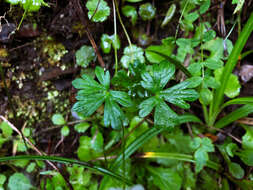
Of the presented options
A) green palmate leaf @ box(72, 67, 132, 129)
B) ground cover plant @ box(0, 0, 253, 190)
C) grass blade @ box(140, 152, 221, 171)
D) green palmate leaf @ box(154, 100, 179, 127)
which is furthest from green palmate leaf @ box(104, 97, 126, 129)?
grass blade @ box(140, 152, 221, 171)

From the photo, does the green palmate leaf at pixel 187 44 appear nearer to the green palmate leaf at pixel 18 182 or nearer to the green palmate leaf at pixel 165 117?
the green palmate leaf at pixel 165 117

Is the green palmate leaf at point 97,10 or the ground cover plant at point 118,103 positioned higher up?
the green palmate leaf at point 97,10

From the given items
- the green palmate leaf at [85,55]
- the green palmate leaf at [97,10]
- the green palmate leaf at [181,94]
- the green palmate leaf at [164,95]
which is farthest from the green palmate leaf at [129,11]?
the green palmate leaf at [181,94]

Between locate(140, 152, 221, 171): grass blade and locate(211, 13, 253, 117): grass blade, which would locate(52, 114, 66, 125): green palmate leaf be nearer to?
locate(140, 152, 221, 171): grass blade

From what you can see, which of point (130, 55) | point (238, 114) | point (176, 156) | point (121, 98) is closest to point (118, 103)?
point (121, 98)

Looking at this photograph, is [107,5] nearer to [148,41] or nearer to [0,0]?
[148,41]

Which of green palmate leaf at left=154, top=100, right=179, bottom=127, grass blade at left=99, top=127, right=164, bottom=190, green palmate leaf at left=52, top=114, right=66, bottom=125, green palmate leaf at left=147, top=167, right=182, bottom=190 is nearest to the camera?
green palmate leaf at left=154, top=100, right=179, bottom=127
